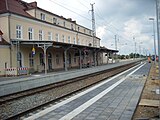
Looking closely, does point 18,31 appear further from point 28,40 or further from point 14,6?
point 14,6

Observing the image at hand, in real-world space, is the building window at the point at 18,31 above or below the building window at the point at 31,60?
above

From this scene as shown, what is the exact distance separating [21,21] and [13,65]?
22.3 feet

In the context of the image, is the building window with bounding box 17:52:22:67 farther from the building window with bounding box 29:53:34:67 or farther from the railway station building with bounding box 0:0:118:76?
the building window with bounding box 29:53:34:67

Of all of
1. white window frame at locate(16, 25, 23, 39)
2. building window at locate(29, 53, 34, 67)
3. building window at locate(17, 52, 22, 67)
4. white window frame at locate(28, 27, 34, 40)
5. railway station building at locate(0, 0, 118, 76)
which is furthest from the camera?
white window frame at locate(28, 27, 34, 40)

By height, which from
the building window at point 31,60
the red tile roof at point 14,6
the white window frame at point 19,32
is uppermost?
the red tile roof at point 14,6

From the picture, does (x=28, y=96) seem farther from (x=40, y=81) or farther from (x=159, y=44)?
(x=159, y=44)

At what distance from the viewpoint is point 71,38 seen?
48406 mm

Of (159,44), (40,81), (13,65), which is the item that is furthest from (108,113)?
(13,65)

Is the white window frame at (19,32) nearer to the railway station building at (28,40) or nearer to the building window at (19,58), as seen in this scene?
the railway station building at (28,40)

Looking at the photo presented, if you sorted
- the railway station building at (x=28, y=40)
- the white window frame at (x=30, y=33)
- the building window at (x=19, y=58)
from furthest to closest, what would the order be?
the white window frame at (x=30, y=33) → the building window at (x=19, y=58) → the railway station building at (x=28, y=40)

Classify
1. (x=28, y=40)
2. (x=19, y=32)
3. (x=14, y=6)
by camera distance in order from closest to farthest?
(x=28, y=40)
(x=19, y=32)
(x=14, y=6)

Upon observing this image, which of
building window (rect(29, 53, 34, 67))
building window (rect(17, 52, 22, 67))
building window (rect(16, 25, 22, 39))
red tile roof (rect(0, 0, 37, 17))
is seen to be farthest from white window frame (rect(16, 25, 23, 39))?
building window (rect(29, 53, 34, 67))

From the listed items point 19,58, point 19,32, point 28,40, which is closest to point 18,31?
point 19,32

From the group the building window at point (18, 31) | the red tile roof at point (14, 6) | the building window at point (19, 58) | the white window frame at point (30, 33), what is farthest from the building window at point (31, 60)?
the red tile roof at point (14, 6)
